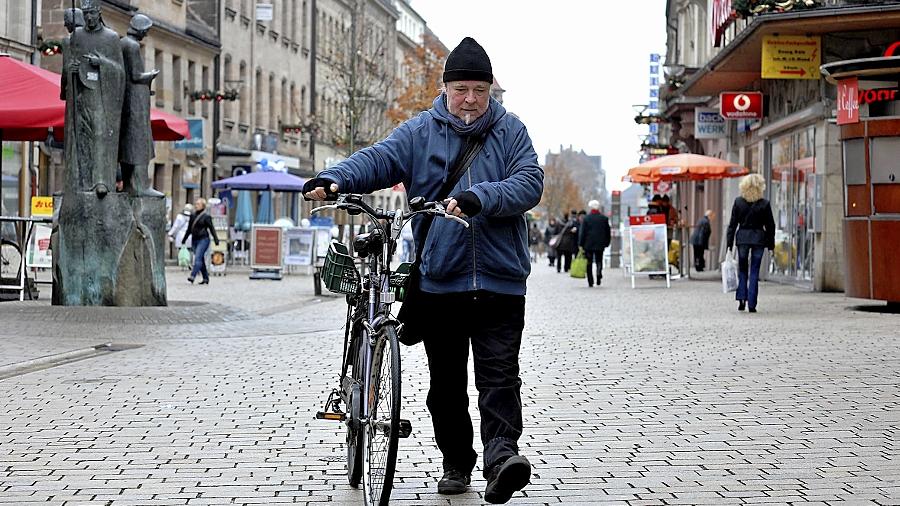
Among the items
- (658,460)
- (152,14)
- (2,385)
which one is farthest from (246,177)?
(658,460)

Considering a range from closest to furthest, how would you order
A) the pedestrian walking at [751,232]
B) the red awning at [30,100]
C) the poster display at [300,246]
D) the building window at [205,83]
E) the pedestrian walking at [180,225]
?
the red awning at [30,100], the pedestrian walking at [751,232], the poster display at [300,246], the pedestrian walking at [180,225], the building window at [205,83]

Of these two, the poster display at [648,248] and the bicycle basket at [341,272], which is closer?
the bicycle basket at [341,272]

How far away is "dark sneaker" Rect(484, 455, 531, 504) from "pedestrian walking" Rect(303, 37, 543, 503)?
9 centimetres

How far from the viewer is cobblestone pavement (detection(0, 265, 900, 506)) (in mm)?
7066

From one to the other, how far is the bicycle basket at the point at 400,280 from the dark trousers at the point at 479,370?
0.70ft

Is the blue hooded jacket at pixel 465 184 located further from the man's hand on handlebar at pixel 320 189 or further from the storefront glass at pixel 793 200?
the storefront glass at pixel 793 200

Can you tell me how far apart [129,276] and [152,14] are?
1280 inches

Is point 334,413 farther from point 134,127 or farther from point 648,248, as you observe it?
point 648,248

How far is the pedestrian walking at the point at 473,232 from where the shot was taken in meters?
6.36

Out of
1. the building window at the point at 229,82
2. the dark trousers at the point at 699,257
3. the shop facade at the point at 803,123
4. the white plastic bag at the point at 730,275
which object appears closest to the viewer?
the white plastic bag at the point at 730,275

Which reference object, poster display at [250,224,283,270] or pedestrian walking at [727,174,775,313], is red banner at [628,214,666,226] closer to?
poster display at [250,224,283,270]

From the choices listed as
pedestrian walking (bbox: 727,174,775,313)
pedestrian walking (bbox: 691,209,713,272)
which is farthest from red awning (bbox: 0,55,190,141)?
pedestrian walking (bbox: 691,209,713,272)

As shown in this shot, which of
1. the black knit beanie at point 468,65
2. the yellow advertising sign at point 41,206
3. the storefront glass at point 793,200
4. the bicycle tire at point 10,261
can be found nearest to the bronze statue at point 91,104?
the bicycle tire at point 10,261

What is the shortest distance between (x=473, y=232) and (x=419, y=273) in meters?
0.34
